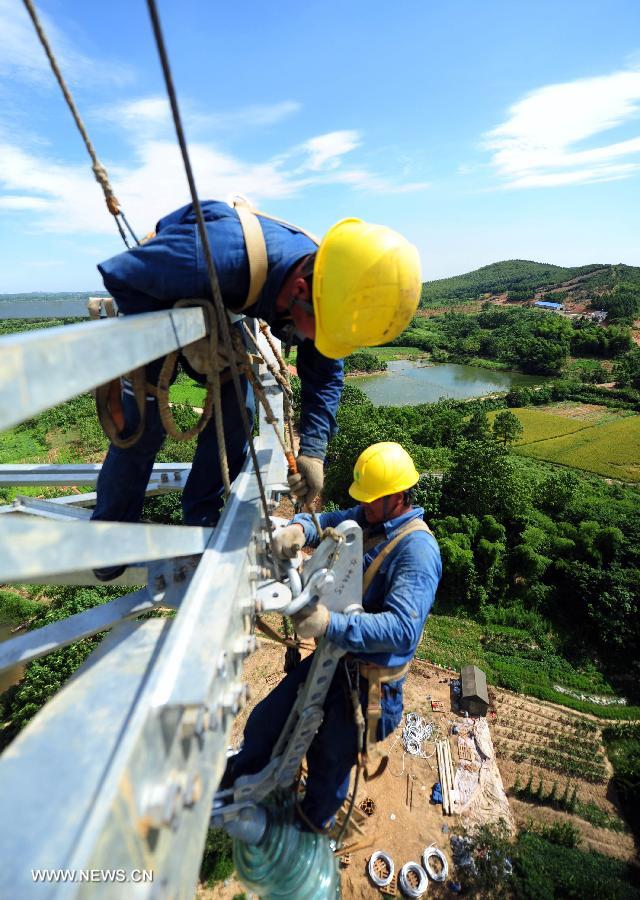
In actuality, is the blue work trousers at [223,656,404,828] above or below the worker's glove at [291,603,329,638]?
below

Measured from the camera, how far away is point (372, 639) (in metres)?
2.57

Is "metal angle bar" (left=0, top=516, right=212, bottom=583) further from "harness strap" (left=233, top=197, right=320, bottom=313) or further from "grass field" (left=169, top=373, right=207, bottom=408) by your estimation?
"grass field" (left=169, top=373, right=207, bottom=408)

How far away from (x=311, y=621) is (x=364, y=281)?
162 centimetres

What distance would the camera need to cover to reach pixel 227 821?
10.5 ft

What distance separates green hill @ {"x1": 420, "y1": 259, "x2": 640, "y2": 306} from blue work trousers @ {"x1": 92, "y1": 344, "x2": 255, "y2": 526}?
311ft

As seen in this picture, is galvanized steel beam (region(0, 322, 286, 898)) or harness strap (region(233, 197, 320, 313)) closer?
galvanized steel beam (region(0, 322, 286, 898))

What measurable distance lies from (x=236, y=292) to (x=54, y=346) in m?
1.36

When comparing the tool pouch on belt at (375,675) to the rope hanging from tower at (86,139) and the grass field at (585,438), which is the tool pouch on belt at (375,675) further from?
the grass field at (585,438)

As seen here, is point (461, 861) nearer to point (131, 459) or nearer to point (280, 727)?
point (280, 727)

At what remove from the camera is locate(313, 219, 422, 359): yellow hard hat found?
1913mm

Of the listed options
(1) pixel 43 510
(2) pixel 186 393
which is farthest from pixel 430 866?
(2) pixel 186 393

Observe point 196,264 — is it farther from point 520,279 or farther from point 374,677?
point 520,279

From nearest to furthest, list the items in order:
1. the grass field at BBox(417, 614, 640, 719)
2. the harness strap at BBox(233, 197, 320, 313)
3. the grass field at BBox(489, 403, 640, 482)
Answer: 1. the harness strap at BBox(233, 197, 320, 313)
2. the grass field at BBox(417, 614, 640, 719)
3. the grass field at BBox(489, 403, 640, 482)

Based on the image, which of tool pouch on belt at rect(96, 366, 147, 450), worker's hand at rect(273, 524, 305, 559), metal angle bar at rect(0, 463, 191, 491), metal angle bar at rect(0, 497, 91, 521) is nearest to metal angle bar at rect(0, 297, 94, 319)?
tool pouch on belt at rect(96, 366, 147, 450)
